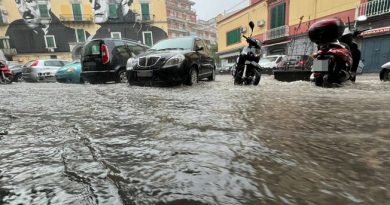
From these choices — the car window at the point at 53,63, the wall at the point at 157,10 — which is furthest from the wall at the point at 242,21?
the car window at the point at 53,63

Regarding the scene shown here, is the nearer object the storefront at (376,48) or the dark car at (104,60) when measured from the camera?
the dark car at (104,60)

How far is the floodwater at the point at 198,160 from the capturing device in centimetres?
99

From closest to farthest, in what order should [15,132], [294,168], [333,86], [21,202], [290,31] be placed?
[21,202], [294,168], [15,132], [333,86], [290,31]

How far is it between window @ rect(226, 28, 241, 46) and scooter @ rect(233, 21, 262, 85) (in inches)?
884

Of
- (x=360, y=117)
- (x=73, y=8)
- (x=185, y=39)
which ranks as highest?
(x=73, y=8)

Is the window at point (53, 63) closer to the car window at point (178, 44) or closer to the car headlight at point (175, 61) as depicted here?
the car window at point (178, 44)

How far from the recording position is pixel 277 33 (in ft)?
73.0

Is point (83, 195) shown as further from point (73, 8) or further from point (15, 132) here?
point (73, 8)

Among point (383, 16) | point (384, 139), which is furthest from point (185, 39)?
point (383, 16)

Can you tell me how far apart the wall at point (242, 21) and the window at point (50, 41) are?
836 inches

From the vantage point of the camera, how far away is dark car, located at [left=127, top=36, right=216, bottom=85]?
5602 millimetres

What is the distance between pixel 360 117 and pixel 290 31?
21.0 metres

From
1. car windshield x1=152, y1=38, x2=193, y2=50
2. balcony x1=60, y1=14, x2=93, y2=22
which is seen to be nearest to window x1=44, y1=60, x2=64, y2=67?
Answer: car windshield x1=152, y1=38, x2=193, y2=50

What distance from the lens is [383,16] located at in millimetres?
14781
